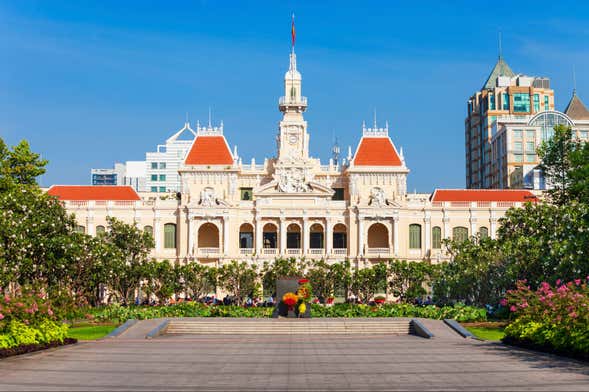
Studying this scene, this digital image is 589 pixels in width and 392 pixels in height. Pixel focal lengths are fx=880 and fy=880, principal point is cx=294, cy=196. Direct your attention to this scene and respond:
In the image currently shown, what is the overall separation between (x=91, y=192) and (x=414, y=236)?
33591 mm

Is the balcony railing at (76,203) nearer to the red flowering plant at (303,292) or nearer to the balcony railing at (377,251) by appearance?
the balcony railing at (377,251)

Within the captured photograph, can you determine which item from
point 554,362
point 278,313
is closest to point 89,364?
point 554,362

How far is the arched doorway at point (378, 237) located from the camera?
9094 centimetres

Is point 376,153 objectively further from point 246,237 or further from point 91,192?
point 91,192

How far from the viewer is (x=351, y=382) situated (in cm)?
2425

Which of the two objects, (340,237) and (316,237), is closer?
(340,237)

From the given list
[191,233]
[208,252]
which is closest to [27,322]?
[191,233]

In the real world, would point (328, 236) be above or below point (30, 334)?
above

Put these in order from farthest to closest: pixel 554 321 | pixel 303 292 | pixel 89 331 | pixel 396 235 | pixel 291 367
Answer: pixel 396 235, pixel 303 292, pixel 89 331, pixel 554 321, pixel 291 367

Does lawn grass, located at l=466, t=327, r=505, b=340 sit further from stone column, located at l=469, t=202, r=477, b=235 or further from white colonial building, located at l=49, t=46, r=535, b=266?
stone column, located at l=469, t=202, r=477, b=235

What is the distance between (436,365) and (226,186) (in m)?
62.3

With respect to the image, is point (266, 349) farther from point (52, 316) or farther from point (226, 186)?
point (226, 186)

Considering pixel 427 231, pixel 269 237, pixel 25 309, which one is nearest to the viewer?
pixel 25 309

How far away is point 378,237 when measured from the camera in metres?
91.4
